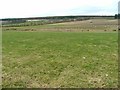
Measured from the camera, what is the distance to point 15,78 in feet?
42.4

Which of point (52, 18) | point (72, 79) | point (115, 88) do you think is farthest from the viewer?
point (52, 18)

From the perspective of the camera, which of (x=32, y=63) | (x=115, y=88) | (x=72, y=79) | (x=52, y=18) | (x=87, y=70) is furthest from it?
(x=52, y=18)

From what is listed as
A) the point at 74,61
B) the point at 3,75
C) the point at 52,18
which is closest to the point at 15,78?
the point at 3,75

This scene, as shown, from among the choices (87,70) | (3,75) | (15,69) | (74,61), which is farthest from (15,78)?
(74,61)

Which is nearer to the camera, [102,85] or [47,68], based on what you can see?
[102,85]

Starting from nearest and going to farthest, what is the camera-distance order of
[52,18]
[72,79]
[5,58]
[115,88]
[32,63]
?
[115,88] < [72,79] < [32,63] < [5,58] < [52,18]

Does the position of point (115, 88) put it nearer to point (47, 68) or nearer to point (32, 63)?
point (47, 68)

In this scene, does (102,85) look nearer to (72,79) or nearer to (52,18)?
(72,79)

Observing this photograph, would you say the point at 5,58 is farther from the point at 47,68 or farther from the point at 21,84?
the point at 21,84

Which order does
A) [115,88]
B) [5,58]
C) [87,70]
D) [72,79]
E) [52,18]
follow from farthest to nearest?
[52,18]
[5,58]
[87,70]
[72,79]
[115,88]

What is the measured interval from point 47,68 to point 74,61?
8.67 feet

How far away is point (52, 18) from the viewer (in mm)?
158750

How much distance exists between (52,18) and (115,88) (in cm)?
14827

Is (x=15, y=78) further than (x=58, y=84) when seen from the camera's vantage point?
Yes
